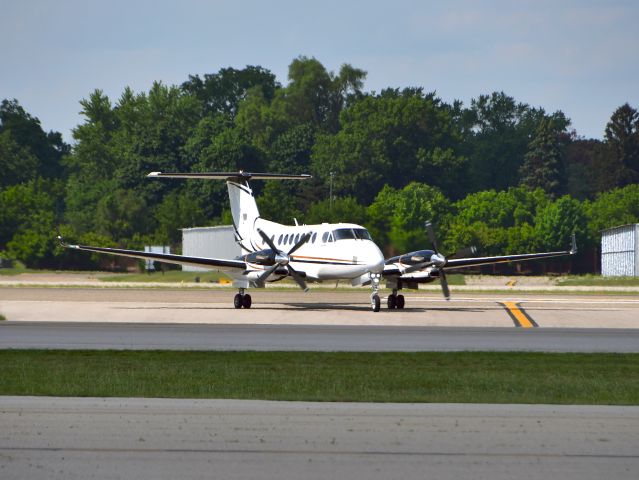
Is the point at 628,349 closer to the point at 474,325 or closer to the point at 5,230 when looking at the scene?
the point at 474,325

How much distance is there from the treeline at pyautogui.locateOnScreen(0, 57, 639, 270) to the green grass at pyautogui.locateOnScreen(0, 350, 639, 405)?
5981 centimetres

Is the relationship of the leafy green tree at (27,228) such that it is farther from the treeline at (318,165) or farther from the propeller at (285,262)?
the propeller at (285,262)

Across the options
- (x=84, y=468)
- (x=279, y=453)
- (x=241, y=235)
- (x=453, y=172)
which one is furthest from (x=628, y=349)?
(x=453, y=172)

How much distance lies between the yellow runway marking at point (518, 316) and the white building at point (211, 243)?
43.5 meters

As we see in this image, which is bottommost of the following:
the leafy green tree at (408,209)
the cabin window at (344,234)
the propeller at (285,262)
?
the propeller at (285,262)

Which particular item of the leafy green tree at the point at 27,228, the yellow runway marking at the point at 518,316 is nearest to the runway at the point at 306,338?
the yellow runway marking at the point at 518,316

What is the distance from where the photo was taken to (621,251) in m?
87.6

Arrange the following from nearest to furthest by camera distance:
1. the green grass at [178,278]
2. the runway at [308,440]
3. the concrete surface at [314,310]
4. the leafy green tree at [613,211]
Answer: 1. the runway at [308,440]
2. the concrete surface at [314,310]
3. the green grass at [178,278]
4. the leafy green tree at [613,211]

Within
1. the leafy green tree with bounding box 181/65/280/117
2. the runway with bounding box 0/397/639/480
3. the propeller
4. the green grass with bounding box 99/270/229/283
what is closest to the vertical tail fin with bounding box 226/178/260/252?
the propeller

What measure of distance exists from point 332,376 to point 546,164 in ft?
445

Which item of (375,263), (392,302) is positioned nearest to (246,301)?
(392,302)

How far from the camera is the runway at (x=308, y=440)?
1083 cm

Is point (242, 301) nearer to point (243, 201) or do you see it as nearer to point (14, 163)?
point (243, 201)

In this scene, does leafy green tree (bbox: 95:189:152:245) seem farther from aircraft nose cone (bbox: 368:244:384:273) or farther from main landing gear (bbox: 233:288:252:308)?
aircraft nose cone (bbox: 368:244:384:273)
